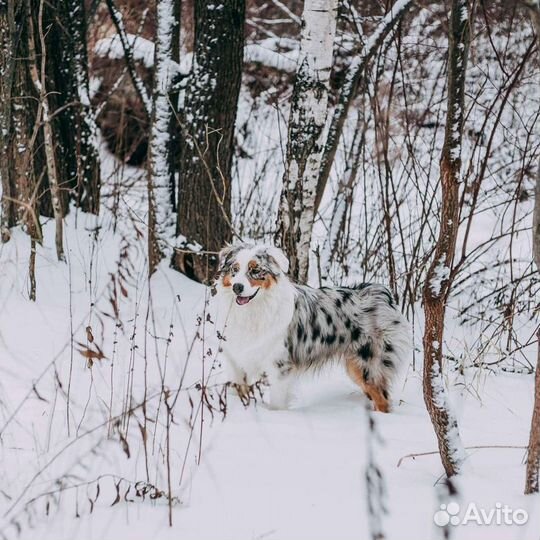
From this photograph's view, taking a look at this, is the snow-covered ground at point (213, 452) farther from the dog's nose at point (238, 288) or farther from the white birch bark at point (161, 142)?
the white birch bark at point (161, 142)

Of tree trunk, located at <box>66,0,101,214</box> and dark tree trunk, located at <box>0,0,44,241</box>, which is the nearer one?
dark tree trunk, located at <box>0,0,44,241</box>

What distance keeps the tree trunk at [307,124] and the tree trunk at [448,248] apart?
8.03ft

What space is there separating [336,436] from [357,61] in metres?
3.50

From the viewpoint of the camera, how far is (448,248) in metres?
3.20

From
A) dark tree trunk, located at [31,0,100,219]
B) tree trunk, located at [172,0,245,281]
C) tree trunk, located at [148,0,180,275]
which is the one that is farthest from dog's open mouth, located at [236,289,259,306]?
dark tree trunk, located at [31,0,100,219]

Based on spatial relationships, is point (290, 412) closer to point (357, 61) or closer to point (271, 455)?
point (271, 455)

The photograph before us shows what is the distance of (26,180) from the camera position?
20.7ft

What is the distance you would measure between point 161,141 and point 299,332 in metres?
2.73

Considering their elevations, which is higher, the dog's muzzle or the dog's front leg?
the dog's muzzle

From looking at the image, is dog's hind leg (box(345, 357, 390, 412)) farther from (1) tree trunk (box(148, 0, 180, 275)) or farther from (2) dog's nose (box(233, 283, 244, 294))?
(1) tree trunk (box(148, 0, 180, 275))

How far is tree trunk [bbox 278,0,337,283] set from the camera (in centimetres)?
556

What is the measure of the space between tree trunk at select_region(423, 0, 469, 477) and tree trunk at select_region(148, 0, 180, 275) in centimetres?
403

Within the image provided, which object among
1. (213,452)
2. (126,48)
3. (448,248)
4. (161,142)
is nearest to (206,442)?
(213,452)

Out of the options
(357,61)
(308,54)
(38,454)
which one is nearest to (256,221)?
(357,61)
